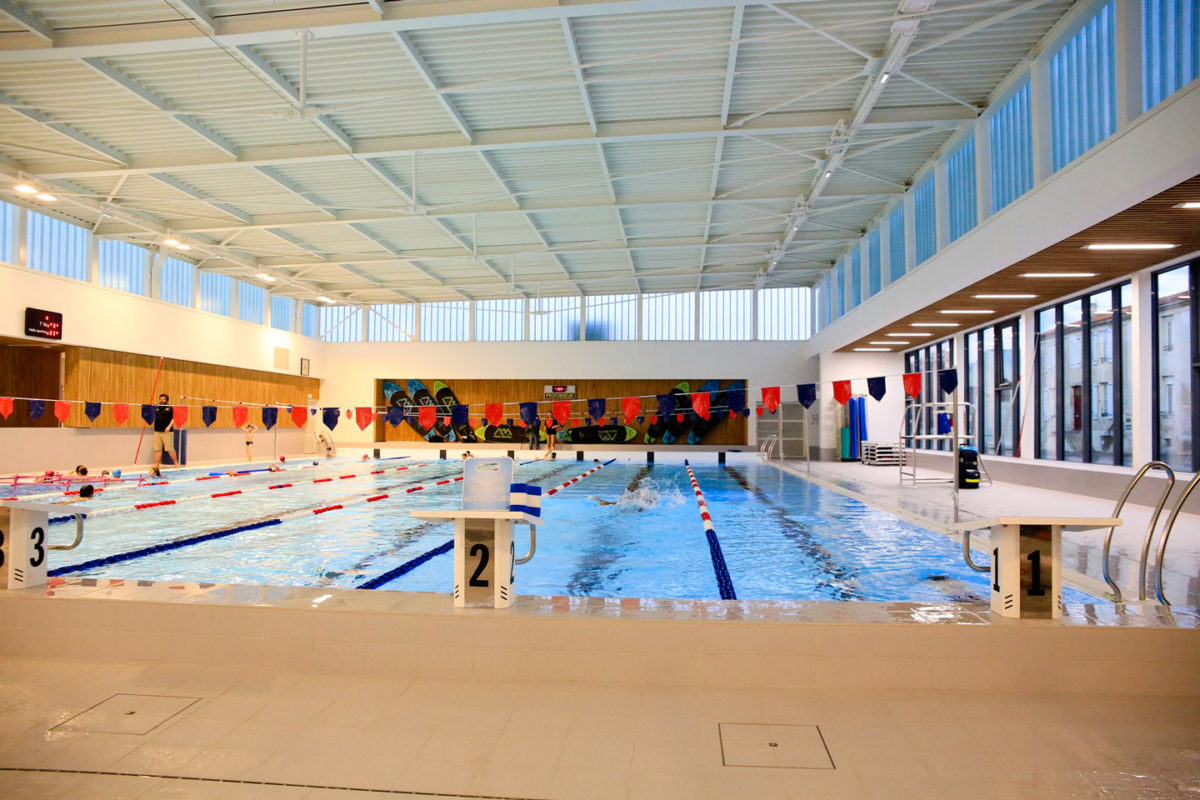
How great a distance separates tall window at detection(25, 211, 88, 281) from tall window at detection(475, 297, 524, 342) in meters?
11.9

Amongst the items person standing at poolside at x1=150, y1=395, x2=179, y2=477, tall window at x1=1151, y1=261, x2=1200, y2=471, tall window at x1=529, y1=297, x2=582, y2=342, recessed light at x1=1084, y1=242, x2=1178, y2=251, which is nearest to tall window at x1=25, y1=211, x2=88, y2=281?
person standing at poolside at x1=150, y1=395, x2=179, y2=477

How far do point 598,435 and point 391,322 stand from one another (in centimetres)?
837

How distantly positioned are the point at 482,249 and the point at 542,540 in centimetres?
1226

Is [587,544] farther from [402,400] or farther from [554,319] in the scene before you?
[402,400]

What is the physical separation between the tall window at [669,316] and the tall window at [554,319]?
2.38m

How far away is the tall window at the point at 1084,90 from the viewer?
25.6 feet

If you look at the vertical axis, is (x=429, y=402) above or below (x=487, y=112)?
below

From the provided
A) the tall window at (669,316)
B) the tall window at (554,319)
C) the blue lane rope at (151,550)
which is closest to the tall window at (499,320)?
the tall window at (554,319)

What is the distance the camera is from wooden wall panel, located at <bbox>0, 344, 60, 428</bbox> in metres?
14.4

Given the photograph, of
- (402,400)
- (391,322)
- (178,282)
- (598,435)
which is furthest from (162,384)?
(598,435)

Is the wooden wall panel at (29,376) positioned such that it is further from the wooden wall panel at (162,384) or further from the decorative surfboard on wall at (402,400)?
the decorative surfboard on wall at (402,400)

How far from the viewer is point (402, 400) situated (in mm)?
25344

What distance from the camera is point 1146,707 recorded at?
3.05m

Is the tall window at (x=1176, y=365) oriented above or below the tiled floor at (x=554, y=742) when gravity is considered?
above
